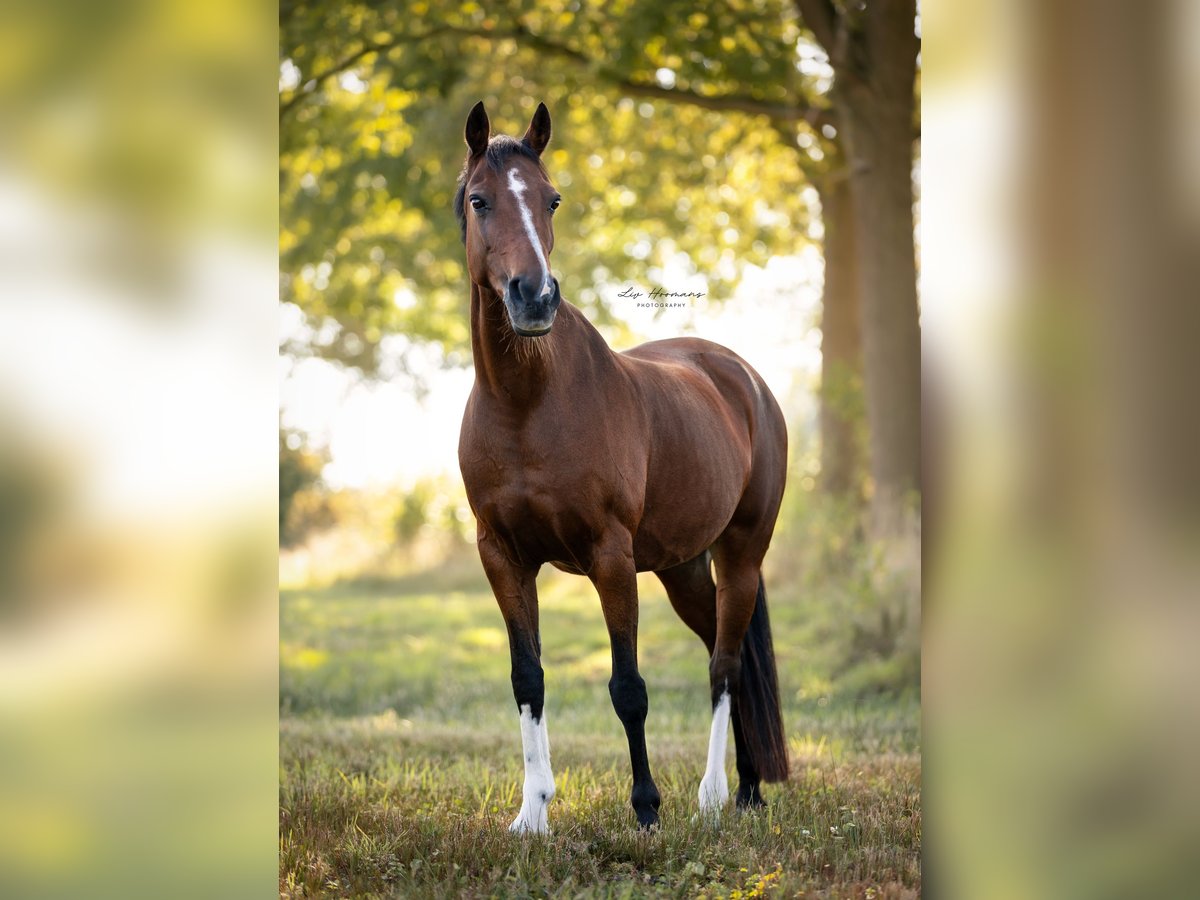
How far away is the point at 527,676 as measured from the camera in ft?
12.7

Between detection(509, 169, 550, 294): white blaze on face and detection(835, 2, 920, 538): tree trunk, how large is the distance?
15.9ft

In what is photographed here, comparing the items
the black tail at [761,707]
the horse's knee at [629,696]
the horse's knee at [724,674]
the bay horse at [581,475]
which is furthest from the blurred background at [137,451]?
the black tail at [761,707]

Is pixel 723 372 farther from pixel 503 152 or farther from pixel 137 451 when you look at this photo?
pixel 137 451

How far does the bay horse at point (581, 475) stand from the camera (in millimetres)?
3525

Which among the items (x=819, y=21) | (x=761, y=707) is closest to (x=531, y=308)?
(x=761, y=707)

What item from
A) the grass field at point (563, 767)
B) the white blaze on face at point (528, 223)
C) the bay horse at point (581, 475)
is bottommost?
the grass field at point (563, 767)

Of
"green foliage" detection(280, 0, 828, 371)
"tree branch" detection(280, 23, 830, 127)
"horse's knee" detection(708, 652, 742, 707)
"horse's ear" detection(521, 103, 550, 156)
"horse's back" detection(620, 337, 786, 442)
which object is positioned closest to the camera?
"horse's ear" detection(521, 103, 550, 156)

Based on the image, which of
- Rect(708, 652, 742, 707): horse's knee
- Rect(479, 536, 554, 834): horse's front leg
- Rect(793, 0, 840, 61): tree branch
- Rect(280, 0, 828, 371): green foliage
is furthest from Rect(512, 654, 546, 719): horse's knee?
Rect(793, 0, 840, 61): tree branch

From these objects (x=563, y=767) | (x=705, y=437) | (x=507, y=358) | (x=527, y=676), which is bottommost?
(x=563, y=767)

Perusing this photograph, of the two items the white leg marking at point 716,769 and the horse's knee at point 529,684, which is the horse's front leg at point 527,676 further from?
the white leg marking at point 716,769

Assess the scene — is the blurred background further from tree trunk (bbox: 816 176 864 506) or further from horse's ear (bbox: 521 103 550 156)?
tree trunk (bbox: 816 176 864 506)

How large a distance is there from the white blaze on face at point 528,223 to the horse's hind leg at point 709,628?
187cm

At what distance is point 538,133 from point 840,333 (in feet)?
19.5

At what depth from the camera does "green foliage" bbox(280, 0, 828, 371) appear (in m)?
7.62
